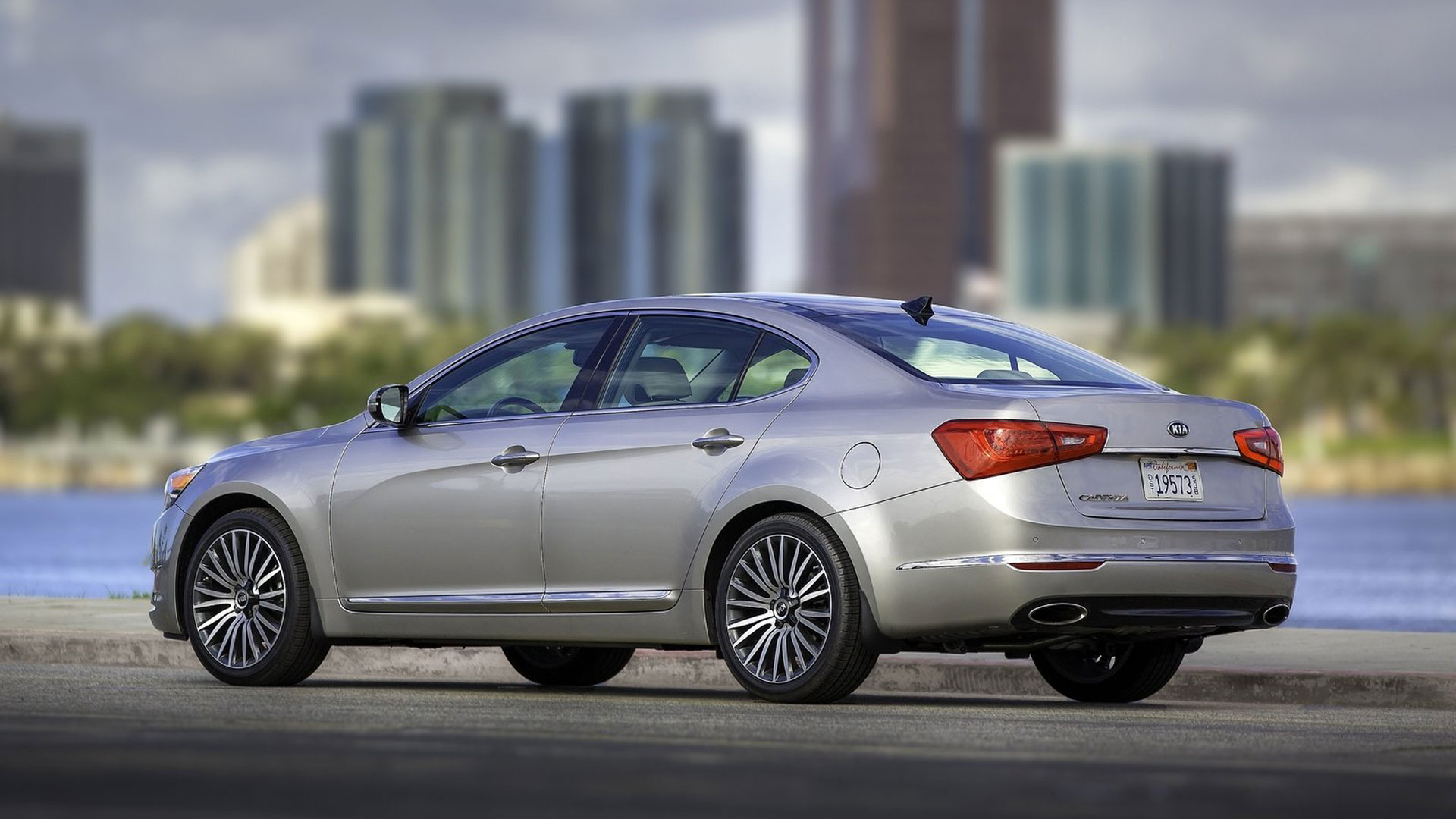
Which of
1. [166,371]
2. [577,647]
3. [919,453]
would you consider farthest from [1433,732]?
[166,371]

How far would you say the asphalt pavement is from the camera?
5395mm

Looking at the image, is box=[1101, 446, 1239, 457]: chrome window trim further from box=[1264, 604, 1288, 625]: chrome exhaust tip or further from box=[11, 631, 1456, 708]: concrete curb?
box=[11, 631, 1456, 708]: concrete curb

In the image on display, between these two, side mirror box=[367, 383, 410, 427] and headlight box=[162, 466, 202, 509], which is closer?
side mirror box=[367, 383, 410, 427]

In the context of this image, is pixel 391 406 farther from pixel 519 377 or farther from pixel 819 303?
pixel 819 303

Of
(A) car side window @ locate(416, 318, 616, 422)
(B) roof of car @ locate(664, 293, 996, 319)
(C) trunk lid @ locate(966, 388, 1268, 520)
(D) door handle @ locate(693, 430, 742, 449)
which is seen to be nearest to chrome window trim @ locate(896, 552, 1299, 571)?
(C) trunk lid @ locate(966, 388, 1268, 520)

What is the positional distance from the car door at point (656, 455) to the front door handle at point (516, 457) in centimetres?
10

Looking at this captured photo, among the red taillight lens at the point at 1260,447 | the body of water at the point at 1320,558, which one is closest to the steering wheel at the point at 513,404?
the red taillight lens at the point at 1260,447

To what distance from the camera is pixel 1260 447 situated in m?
8.55

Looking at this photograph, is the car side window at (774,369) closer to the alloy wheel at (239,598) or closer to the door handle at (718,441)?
the door handle at (718,441)

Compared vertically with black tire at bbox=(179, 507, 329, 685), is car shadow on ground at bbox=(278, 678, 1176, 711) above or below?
below

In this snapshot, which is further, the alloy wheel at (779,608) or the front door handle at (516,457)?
the front door handle at (516,457)

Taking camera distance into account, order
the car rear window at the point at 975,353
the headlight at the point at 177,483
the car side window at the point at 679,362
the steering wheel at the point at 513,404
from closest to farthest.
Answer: the car rear window at the point at 975,353
the car side window at the point at 679,362
the steering wheel at the point at 513,404
the headlight at the point at 177,483

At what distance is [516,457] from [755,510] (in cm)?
111

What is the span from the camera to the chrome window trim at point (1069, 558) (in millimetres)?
7957
